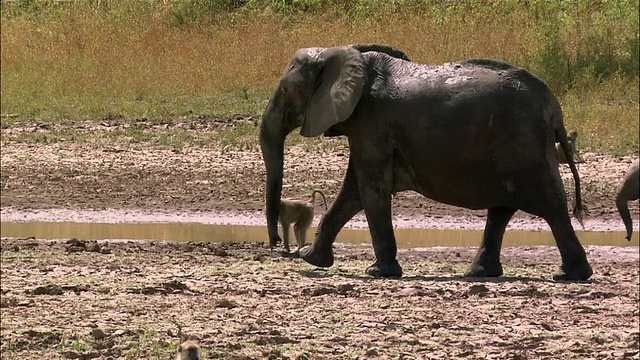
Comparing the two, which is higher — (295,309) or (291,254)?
(291,254)

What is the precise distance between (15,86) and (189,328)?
14.7 meters

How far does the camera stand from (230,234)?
16766mm

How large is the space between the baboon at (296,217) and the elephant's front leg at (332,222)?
1.97 feet

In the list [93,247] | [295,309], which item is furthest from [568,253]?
[93,247]

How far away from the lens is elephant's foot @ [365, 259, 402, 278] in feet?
42.4

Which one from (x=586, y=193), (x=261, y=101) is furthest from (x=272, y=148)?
(x=261, y=101)

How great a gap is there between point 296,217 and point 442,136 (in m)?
2.00

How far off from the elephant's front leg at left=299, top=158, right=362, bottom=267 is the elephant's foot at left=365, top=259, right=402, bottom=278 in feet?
1.54

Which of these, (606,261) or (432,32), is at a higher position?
(432,32)

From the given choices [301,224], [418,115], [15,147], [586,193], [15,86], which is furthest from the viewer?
[15,86]

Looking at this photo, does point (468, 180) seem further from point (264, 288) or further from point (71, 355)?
point (71, 355)

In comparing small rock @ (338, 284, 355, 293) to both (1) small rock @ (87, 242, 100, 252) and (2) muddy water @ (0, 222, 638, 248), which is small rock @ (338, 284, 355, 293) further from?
(2) muddy water @ (0, 222, 638, 248)

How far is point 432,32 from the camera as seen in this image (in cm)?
2542

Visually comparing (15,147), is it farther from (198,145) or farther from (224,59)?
(224,59)
